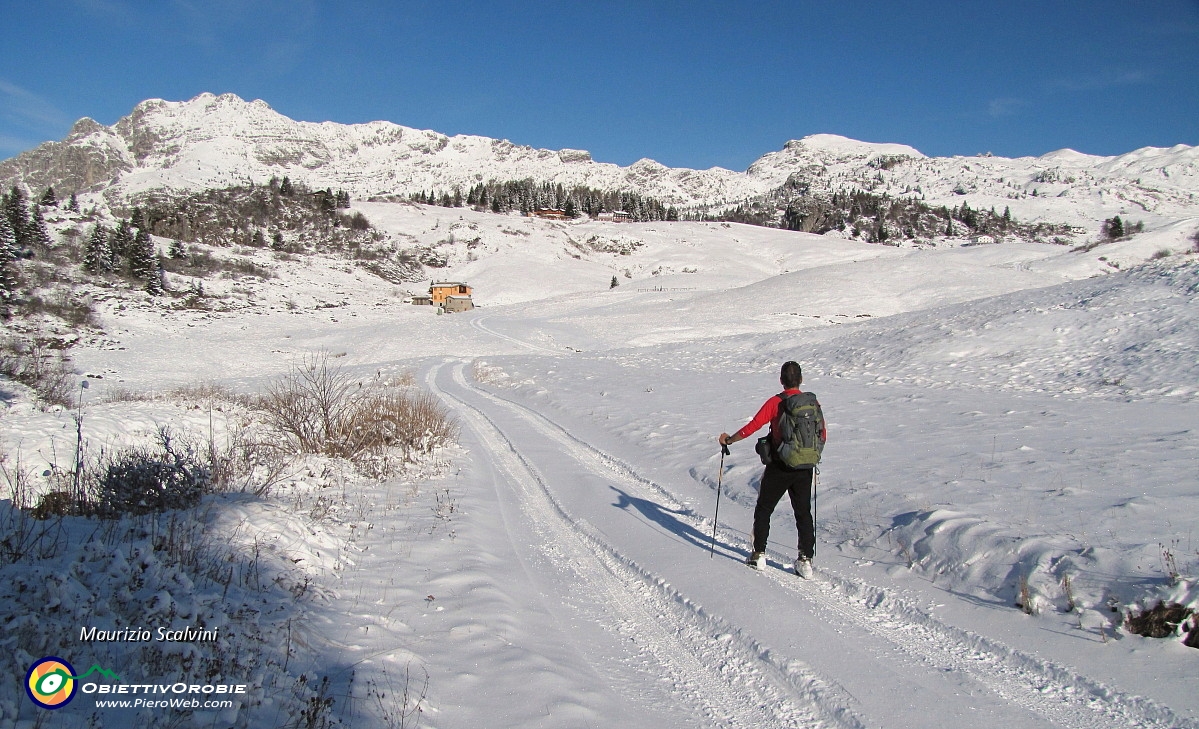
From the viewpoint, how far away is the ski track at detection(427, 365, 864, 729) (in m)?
3.82

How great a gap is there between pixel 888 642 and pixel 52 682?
18.3 ft

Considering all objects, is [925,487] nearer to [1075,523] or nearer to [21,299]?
[1075,523]

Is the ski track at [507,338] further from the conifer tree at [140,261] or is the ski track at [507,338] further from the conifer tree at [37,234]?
the conifer tree at [37,234]

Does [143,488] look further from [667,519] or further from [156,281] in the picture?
[156,281]

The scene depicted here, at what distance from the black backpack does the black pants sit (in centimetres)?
22

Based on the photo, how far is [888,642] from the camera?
182 inches

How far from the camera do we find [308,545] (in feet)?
18.6

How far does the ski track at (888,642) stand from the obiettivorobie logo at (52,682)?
372 centimetres

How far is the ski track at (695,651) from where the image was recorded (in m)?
3.82

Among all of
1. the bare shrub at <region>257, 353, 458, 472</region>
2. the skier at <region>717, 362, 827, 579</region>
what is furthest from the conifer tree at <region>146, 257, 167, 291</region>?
the skier at <region>717, 362, 827, 579</region>

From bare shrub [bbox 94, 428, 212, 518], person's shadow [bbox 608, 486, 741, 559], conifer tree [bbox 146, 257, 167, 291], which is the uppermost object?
conifer tree [bbox 146, 257, 167, 291]

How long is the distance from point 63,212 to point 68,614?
81.4 metres

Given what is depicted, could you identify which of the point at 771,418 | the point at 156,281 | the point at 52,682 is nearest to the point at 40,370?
the point at 52,682

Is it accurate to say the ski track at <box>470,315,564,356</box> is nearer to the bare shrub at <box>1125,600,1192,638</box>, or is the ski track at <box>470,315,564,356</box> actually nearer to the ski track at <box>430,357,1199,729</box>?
the ski track at <box>430,357,1199,729</box>
